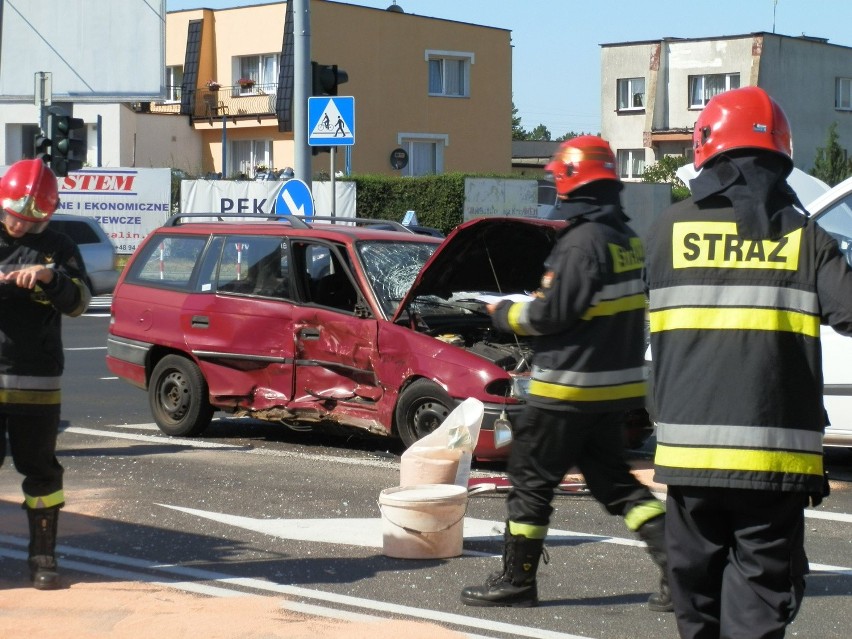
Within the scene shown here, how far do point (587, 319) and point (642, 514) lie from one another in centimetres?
83

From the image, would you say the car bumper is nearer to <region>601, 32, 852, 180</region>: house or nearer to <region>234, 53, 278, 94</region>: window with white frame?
<region>234, 53, 278, 94</region>: window with white frame

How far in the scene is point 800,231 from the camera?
3713 millimetres

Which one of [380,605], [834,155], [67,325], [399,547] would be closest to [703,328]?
[380,605]

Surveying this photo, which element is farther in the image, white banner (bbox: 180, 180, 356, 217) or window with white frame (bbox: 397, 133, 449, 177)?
window with white frame (bbox: 397, 133, 449, 177)

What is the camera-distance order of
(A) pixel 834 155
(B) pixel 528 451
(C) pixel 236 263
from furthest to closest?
(A) pixel 834 155, (C) pixel 236 263, (B) pixel 528 451

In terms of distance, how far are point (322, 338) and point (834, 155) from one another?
3975 cm

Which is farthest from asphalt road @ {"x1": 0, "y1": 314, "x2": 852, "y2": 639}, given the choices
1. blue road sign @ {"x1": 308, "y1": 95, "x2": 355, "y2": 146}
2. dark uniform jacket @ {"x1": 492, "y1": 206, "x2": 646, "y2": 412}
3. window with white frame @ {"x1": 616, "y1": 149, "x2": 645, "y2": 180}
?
window with white frame @ {"x1": 616, "y1": 149, "x2": 645, "y2": 180}

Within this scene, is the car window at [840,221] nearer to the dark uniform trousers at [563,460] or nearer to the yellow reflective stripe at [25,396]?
the dark uniform trousers at [563,460]

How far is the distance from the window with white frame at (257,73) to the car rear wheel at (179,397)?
37703 millimetres

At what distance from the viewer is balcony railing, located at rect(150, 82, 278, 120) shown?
1876 inches

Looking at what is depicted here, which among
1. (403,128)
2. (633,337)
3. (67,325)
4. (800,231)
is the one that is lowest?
(67,325)

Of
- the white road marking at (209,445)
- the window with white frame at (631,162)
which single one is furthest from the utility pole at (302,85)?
the window with white frame at (631,162)

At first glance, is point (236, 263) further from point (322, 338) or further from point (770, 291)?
point (770, 291)

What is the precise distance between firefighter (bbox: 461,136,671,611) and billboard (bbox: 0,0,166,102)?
89.2 feet
